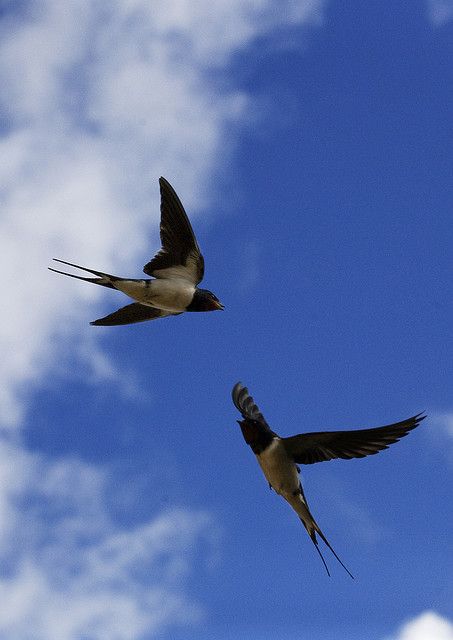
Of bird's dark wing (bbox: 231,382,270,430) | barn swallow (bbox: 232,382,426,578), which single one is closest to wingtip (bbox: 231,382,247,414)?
bird's dark wing (bbox: 231,382,270,430)

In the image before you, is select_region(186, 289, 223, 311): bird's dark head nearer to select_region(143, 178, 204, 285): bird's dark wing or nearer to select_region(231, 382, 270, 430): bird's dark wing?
select_region(143, 178, 204, 285): bird's dark wing

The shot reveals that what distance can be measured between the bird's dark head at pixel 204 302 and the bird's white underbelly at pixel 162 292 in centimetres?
5

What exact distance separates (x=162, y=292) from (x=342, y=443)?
2090 mm

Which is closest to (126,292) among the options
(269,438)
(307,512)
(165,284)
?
(165,284)

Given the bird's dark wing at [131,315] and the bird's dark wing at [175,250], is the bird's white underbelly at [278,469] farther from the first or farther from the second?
the bird's dark wing at [131,315]

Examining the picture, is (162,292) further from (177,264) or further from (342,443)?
(342,443)

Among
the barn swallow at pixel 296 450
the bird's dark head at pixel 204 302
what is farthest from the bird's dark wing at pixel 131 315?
the barn swallow at pixel 296 450

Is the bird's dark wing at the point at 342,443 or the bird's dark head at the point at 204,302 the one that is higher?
the bird's dark head at the point at 204,302

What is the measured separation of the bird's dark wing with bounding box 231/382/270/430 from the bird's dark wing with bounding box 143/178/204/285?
44.4 inches

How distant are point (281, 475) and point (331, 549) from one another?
721mm

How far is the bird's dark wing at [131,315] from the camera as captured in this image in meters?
8.23

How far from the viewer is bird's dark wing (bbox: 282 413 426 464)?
243 inches

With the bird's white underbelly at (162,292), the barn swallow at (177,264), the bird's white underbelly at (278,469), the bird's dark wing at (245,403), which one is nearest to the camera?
the bird's white underbelly at (278,469)

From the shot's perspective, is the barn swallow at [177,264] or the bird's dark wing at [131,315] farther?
the bird's dark wing at [131,315]
